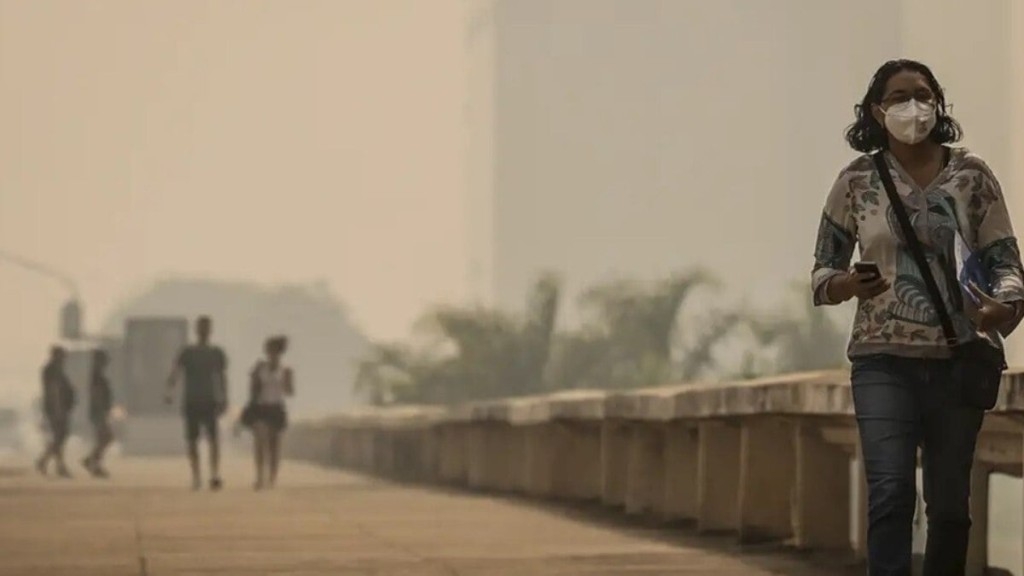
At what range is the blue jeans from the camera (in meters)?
9.37

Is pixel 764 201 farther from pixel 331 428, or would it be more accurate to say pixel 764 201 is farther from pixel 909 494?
pixel 909 494

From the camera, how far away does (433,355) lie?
7519 centimetres

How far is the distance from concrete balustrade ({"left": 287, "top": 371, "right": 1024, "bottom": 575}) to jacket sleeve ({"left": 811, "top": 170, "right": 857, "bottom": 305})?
1831 millimetres

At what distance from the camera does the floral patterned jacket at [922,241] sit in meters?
9.36

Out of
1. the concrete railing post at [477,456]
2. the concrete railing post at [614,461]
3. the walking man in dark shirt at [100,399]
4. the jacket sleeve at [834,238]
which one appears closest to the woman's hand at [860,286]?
the jacket sleeve at [834,238]

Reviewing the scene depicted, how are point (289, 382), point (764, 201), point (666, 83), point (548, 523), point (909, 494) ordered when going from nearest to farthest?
point (909, 494)
point (548, 523)
point (289, 382)
point (764, 201)
point (666, 83)

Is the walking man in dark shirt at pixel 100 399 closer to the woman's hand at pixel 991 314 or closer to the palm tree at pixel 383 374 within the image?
the woman's hand at pixel 991 314

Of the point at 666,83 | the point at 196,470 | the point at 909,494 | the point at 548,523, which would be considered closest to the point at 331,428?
the point at 196,470

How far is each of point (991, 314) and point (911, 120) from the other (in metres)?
0.65

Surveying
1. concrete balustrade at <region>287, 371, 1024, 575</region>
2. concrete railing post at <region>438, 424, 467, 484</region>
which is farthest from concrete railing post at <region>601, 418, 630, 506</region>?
concrete railing post at <region>438, 424, 467, 484</region>

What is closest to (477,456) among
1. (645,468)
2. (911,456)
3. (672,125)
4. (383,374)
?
(645,468)

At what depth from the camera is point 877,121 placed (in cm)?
964

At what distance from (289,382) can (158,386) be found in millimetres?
40364

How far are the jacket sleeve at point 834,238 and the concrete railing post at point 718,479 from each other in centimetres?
934
